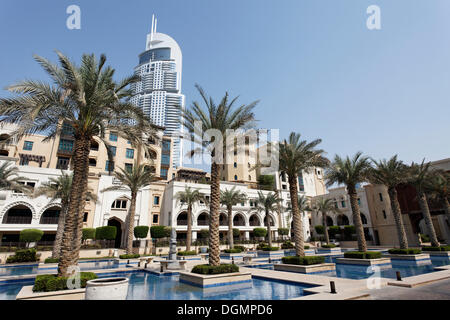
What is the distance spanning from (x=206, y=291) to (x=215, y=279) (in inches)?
36.5

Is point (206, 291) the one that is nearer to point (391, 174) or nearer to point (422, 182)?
point (391, 174)

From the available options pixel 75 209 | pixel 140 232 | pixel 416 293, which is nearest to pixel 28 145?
pixel 140 232

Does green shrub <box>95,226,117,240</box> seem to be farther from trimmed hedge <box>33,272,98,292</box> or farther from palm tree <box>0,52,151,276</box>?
trimmed hedge <box>33,272,98,292</box>

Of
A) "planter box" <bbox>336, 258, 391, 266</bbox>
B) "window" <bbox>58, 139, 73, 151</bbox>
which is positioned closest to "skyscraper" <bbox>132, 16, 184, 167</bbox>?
"window" <bbox>58, 139, 73, 151</bbox>

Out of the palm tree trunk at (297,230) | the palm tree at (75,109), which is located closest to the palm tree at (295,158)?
the palm tree trunk at (297,230)

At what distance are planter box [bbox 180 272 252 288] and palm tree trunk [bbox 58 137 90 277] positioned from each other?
5.82m

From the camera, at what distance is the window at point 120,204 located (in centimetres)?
3994

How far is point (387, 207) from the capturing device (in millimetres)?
Answer: 43500

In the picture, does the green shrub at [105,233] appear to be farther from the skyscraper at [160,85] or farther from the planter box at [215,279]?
the skyscraper at [160,85]

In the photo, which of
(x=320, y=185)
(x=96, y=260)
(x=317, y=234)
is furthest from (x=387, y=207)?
(x=96, y=260)

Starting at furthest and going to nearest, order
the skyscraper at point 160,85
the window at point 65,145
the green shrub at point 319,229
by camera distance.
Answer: the skyscraper at point 160,85 → the green shrub at point 319,229 → the window at point 65,145

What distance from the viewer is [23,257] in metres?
26.0

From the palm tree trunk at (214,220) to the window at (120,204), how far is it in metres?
29.8
